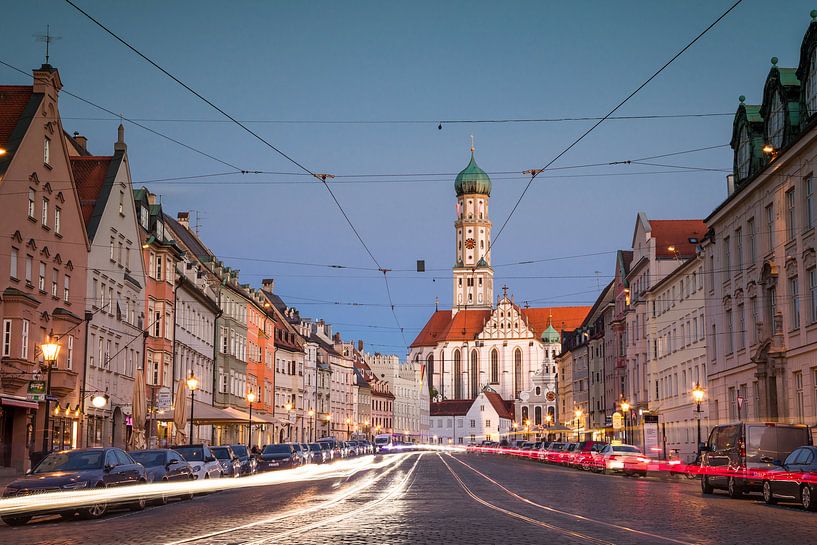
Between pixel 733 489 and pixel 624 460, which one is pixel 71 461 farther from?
pixel 624 460

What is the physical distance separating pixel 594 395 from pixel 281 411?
30199 millimetres

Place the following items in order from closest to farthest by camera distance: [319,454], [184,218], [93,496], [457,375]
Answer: [93,496] < [319,454] < [184,218] < [457,375]

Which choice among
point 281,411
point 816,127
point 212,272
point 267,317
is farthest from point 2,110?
point 281,411

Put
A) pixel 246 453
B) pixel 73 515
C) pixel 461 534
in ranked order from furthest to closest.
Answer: pixel 246 453 < pixel 73 515 < pixel 461 534

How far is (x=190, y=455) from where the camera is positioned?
118ft

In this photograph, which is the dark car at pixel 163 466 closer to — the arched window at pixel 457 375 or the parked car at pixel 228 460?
the parked car at pixel 228 460

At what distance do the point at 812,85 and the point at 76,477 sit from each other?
31.2 meters

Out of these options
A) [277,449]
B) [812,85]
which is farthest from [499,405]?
[812,85]

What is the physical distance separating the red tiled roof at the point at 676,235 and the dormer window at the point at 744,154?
23.7 metres

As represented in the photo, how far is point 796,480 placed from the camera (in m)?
26.7

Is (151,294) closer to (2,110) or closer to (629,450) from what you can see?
(2,110)

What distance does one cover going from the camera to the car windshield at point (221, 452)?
40.1 metres

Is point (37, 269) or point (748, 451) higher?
point (37, 269)

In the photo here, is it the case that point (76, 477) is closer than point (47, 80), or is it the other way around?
point (76, 477)
